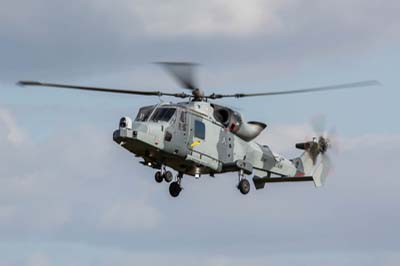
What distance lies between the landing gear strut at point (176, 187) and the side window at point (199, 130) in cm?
218

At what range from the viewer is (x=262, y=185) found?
169 ft

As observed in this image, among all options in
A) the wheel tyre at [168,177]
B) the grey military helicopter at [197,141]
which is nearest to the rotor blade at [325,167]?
the grey military helicopter at [197,141]

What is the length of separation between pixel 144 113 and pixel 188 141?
2355 mm

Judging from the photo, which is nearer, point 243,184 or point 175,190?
point 175,190

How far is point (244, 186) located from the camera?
160 ft

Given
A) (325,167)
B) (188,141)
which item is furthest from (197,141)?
(325,167)

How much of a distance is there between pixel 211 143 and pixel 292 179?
583cm

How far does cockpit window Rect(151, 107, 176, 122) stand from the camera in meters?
46.8

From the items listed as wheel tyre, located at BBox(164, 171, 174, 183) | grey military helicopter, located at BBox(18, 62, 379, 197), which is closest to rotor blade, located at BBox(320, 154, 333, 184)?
grey military helicopter, located at BBox(18, 62, 379, 197)

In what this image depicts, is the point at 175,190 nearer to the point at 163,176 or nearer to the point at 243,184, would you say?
the point at 163,176

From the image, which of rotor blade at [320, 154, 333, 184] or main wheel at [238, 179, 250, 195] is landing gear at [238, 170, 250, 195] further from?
rotor blade at [320, 154, 333, 184]

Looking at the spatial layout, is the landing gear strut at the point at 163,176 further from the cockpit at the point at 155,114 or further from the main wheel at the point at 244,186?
the main wheel at the point at 244,186

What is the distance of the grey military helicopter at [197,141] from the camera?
45.6 metres

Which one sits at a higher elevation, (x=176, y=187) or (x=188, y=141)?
(x=188, y=141)
